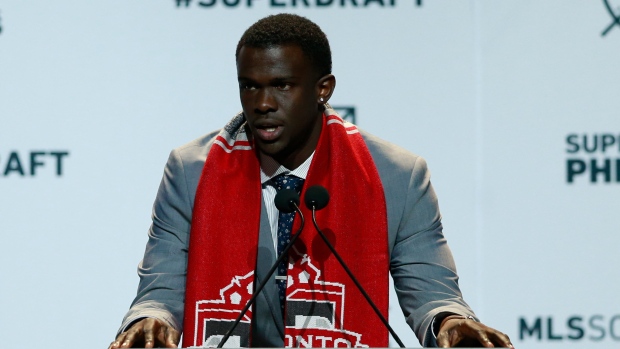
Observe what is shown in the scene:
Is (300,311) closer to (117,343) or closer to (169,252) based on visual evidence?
(169,252)

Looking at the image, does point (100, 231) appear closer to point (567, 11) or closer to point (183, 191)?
point (183, 191)

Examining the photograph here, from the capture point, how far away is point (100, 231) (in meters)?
2.70

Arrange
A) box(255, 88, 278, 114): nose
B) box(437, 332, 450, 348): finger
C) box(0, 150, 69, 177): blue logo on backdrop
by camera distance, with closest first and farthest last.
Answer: box(437, 332, 450, 348): finger, box(255, 88, 278, 114): nose, box(0, 150, 69, 177): blue logo on backdrop

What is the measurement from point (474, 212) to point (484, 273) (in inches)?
7.0

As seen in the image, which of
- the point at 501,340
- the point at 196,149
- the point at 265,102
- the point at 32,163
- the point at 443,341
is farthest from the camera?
the point at 32,163

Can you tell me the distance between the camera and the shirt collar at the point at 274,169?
2.07 metres

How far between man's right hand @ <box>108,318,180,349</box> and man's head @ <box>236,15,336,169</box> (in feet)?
1.49

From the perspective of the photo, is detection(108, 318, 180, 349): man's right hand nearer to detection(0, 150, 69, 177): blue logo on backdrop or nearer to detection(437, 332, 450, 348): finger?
detection(437, 332, 450, 348): finger

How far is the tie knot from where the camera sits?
2047mm

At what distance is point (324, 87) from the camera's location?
204 centimetres

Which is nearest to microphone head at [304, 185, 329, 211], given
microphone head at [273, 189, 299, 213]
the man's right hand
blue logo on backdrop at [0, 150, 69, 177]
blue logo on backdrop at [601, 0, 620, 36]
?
microphone head at [273, 189, 299, 213]

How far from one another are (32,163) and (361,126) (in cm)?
94

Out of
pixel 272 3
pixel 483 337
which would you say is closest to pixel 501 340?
pixel 483 337

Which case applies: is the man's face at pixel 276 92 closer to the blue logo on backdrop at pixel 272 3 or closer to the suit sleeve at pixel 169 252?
the suit sleeve at pixel 169 252
